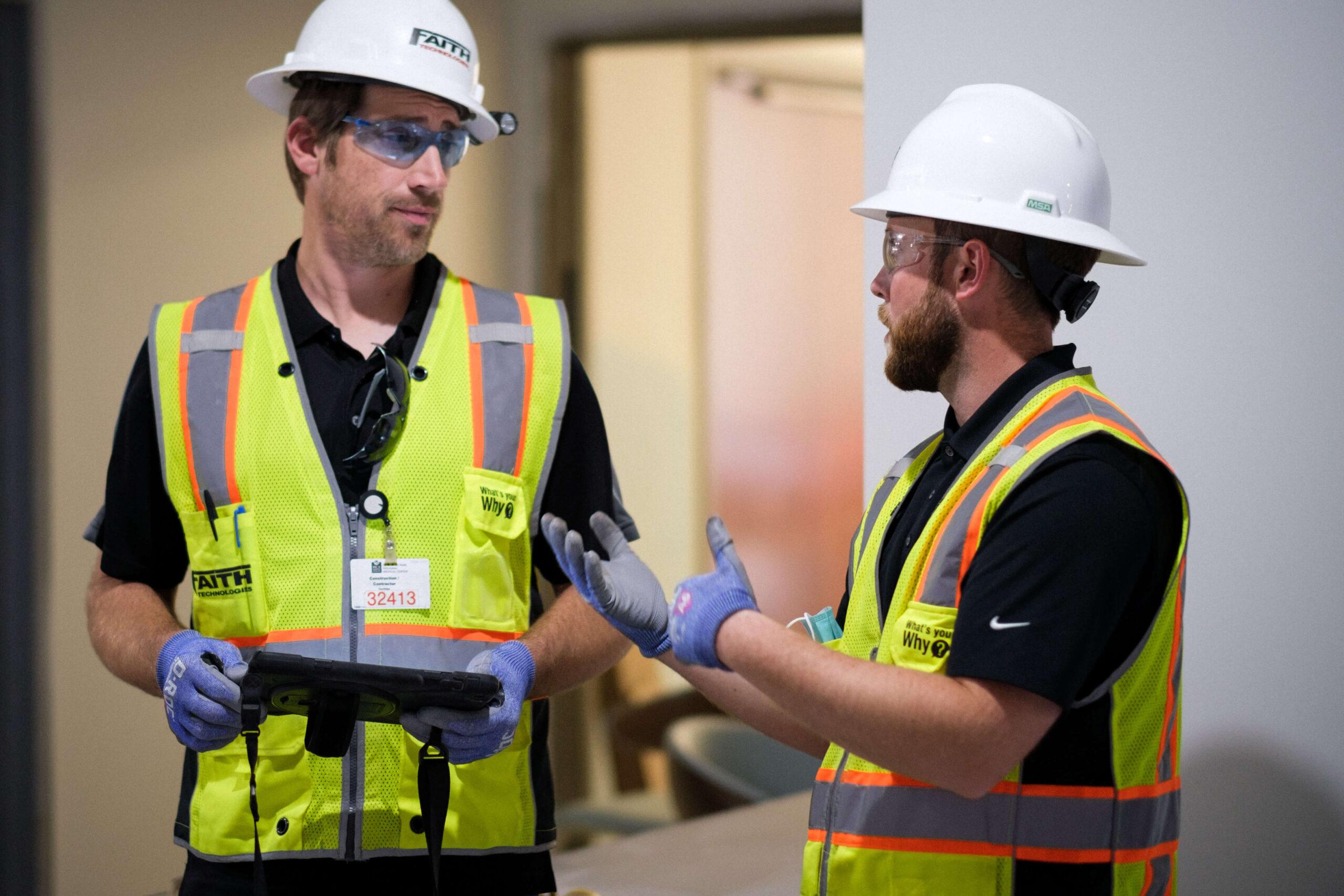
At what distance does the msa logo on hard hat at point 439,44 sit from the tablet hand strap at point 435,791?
3.56 ft

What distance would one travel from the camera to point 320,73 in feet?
6.59

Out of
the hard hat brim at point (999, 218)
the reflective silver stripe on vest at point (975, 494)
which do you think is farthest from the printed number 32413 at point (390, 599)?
the hard hat brim at point (999, 218)

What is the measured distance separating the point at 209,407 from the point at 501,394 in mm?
439

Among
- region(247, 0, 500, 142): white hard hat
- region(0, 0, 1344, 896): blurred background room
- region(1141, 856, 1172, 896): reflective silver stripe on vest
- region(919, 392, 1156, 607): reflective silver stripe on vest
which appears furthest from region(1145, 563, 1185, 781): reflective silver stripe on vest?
region(247, 0, 500, 142): white hard hat

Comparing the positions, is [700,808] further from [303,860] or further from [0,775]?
[303,860]

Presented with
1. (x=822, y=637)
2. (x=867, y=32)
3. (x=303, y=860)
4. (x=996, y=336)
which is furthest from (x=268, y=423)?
(x=867, y=32)

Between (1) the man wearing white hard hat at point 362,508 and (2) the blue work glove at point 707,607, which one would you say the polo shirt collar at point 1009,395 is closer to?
(2) the blue work glove at point 707,607

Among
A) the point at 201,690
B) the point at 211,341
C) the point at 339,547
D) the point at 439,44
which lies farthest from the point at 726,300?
the point at 201,690

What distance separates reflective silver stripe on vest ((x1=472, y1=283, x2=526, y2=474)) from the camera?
1.86 meters

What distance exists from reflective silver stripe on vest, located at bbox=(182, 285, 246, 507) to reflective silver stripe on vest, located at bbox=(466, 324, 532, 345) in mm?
375

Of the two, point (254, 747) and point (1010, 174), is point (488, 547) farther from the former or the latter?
point (1010, 174)

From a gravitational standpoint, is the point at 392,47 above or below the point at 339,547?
above

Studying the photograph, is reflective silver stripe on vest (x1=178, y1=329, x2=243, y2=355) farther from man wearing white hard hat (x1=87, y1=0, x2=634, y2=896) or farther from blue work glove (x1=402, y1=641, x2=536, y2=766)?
blue work glove (x1=402, y1=641, x2=536, y2=766)

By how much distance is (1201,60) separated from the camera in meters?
2.12
